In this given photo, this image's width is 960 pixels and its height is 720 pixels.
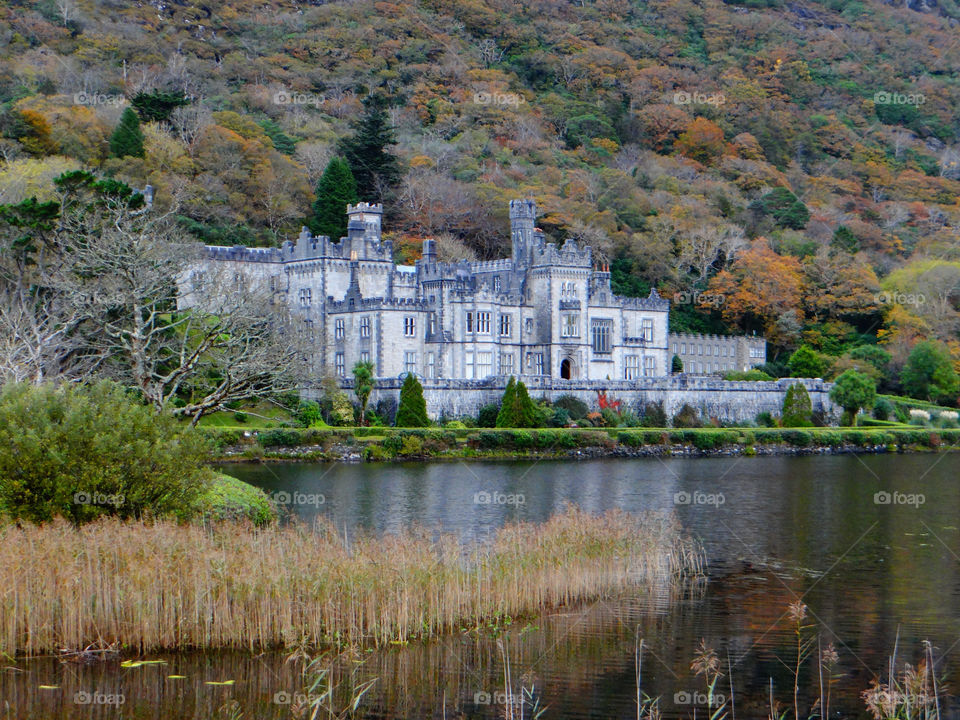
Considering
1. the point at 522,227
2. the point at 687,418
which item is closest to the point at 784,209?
the point at 522,227

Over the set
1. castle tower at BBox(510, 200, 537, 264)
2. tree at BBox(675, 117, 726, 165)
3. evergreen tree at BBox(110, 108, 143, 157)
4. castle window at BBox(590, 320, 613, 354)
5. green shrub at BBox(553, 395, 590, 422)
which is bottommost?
green shrub at BBox(553, 395, 590, 422)

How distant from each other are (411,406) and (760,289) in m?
37.3

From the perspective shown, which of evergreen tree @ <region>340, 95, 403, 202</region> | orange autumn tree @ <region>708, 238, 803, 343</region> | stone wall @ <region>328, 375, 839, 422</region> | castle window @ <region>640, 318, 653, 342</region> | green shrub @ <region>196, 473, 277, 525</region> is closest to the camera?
green shrub @ <region>196, 473, 277, 525</region>

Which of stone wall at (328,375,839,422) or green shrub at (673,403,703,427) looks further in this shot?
green shrub at (673,403,703,427)

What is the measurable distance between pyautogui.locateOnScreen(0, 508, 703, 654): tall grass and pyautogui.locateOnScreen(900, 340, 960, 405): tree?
64.8 m

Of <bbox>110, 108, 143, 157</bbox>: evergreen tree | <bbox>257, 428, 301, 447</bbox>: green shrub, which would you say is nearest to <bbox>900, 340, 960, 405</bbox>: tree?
<bbox>257, 428, 301, 447</bbox>: green shrub

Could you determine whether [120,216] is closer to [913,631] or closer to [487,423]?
[487,423]

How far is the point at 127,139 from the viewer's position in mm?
82312

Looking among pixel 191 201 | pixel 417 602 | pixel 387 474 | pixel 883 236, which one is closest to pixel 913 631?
pixel 417 602

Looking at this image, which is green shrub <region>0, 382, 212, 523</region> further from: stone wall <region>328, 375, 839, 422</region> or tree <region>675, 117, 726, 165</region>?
tree <region>675, 117, 726, 165</region>

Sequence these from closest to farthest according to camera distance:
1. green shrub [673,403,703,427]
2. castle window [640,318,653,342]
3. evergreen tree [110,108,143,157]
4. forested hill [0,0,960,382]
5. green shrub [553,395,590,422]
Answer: green shrub [553,395,590,422]
green shrub [673,403,703,427]
castle window [640,318,653,342]
evergreen tree [110,108,143,157]
forested hill [0,0,960,382]

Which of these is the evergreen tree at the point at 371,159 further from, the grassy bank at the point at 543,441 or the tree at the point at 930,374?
the tree at the point at 930,374

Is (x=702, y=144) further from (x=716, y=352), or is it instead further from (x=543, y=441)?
(x=543, y=441)

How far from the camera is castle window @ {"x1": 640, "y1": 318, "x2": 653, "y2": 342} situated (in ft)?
258
